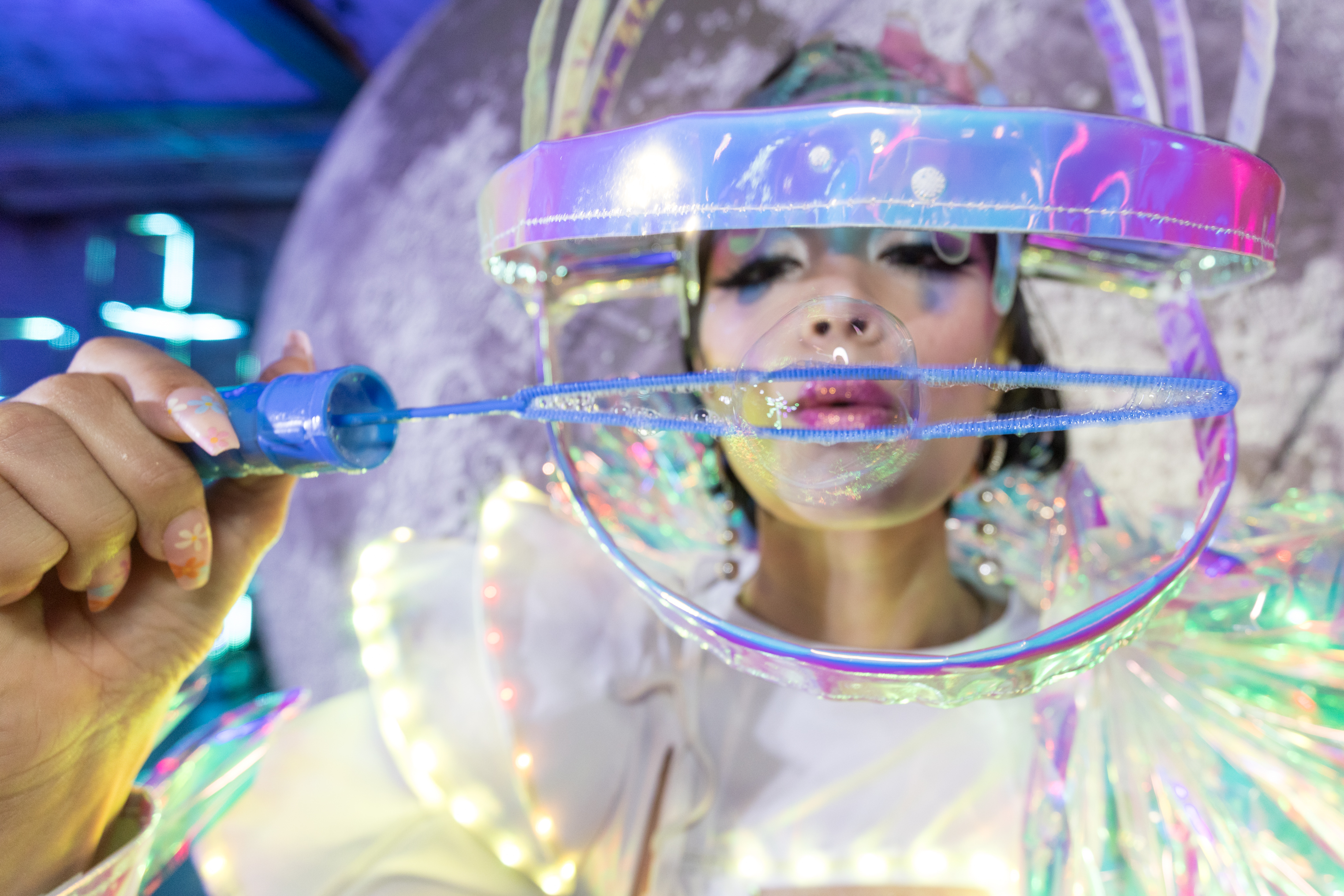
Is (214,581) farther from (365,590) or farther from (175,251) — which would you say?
(175,251)

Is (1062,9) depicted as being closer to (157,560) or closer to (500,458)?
(500,458)

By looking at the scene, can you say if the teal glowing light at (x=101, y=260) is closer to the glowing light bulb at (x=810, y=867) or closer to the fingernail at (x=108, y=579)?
the fingernail at (x=108, y=579)

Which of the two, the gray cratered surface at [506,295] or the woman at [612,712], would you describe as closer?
the woman at [612,712]

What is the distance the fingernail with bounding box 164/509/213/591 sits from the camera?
14.9 inches

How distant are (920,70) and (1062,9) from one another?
38cm

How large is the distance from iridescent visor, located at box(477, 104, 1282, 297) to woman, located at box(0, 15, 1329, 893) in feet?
0.25

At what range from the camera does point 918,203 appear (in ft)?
0.97

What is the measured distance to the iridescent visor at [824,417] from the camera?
0.33 meters

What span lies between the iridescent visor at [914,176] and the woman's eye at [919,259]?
0.14 m

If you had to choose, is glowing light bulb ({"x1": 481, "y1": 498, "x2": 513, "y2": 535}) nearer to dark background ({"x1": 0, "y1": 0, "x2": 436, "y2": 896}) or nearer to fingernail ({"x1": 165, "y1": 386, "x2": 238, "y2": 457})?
fingernail ({"x1": 165, "y1": 386, "x2": 238, "y2": 457})

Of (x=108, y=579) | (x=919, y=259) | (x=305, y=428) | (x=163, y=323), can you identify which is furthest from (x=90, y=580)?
(x=163, y=323)

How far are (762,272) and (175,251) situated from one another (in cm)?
226

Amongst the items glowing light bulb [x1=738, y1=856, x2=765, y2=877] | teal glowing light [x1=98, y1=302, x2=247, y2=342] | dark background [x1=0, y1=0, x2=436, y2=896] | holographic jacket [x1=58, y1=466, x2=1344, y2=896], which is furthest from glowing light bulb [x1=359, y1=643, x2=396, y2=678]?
teal glowing light [x1=98, y1=302, x2=247, y2=342]

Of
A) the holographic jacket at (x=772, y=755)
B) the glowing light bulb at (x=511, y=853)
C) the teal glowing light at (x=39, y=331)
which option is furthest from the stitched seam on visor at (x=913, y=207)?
the teal glowing light at (x=39, y=331)
